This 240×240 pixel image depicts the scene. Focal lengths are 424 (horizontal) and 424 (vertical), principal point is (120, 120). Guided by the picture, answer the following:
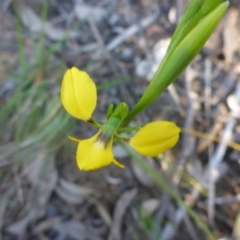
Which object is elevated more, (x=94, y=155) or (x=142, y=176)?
(x=94, y=155)

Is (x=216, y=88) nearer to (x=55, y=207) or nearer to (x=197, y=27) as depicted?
(x=55, y=207)

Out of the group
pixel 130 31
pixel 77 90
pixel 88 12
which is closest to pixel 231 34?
pixel 130 31

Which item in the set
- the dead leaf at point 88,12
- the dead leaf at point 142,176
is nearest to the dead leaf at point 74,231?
the dead leaf at point 142,176

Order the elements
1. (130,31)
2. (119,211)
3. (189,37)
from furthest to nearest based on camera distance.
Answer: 1. (130,31)
2. (119,211)
3. (189,37)

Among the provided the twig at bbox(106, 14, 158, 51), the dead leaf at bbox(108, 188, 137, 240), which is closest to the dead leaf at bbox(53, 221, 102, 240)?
the dead leaf at bbox(108, 188, 137, 240)

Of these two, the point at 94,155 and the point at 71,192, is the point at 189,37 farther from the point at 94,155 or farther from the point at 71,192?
the point at 71,192

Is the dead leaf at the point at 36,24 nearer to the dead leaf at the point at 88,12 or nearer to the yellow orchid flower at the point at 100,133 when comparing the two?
the dead leaf at the point at 88,12
